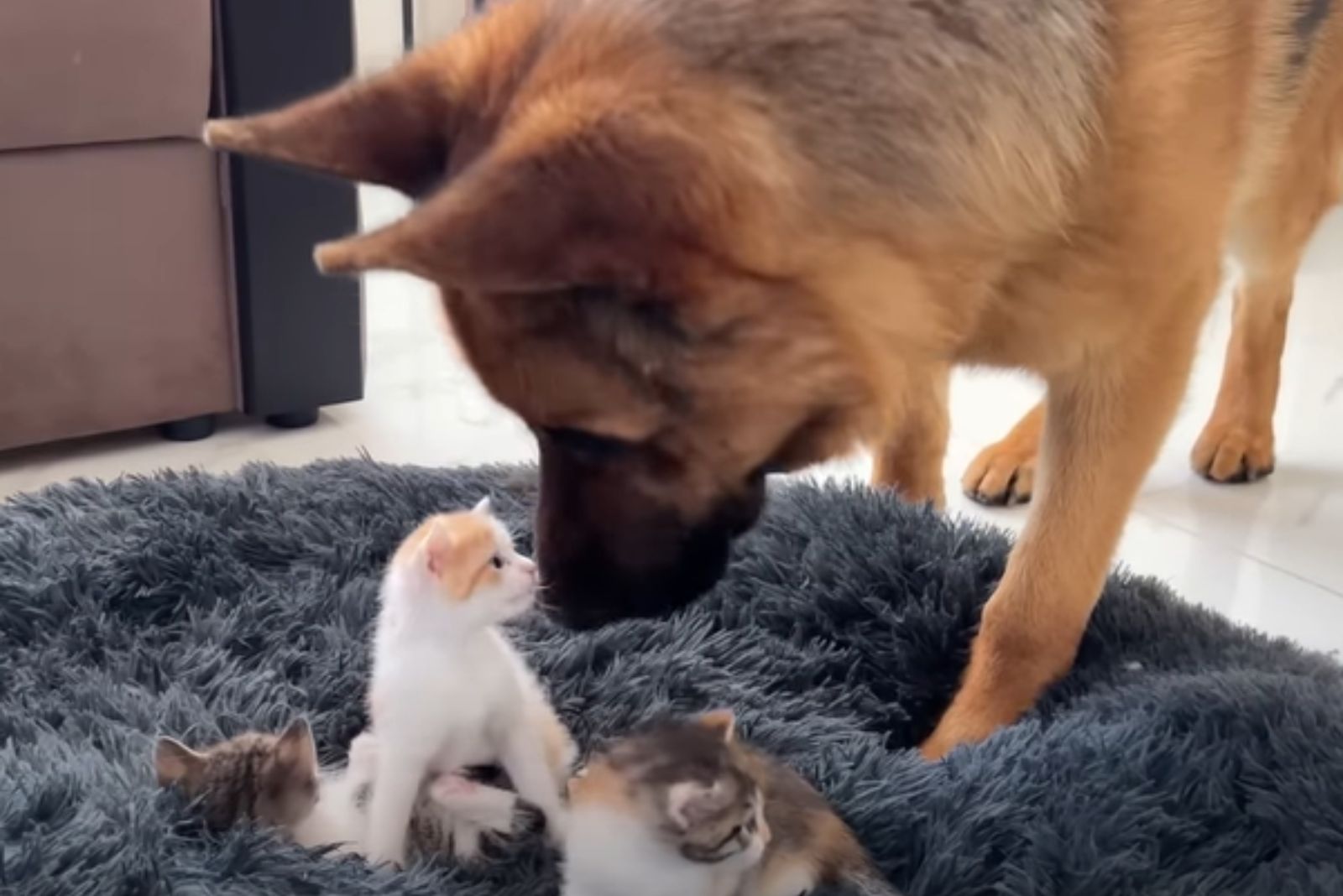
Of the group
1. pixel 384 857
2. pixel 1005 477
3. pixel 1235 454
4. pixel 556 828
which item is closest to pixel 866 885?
pixel 556 828

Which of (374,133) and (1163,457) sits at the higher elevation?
(374,133)

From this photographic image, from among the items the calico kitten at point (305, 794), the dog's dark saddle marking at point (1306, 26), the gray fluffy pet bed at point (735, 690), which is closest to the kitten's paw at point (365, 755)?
the calico kitten at point (305, 794)

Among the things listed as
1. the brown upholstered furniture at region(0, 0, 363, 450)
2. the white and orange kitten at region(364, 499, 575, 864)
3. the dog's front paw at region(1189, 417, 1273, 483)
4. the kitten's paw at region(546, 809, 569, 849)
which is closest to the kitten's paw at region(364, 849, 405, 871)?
the white and orange kitten at region(364, 499, 575, 864)

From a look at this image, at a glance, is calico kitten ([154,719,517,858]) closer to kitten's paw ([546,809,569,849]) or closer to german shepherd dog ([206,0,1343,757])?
kitten's paw ([546,809,569,849])

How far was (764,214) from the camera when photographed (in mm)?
866

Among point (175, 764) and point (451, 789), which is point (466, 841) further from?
point (175, 764)

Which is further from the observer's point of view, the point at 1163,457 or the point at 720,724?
the point at 1163,457

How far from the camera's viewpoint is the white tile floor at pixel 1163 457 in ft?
5.86

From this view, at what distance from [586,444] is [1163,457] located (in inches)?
54.5

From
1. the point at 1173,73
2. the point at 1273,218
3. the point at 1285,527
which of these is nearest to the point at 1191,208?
the point at 1173,73

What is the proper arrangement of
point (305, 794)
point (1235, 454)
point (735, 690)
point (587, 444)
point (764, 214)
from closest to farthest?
point (764, 214) < point (587, 444) < point (305, 794) < point (735, 690) < point (1235, 454)

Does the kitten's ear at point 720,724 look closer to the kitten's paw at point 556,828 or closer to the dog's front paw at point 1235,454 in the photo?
the kitten's paw at point 556,828

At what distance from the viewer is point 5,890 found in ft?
3.04

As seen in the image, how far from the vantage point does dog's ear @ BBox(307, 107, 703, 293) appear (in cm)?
73
